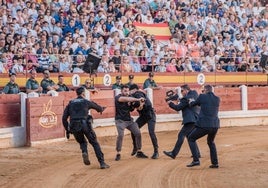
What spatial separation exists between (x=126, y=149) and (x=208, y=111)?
11.7 ft

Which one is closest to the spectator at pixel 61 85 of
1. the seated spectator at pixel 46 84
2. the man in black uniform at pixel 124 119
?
the seated spectator at pixel 46 84

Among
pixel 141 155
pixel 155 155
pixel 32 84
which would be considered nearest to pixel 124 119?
pixel 141 155

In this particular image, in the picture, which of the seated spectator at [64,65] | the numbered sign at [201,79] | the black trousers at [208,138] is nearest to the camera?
the black trousers at [208,138]

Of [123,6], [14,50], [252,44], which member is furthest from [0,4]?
[252,44]

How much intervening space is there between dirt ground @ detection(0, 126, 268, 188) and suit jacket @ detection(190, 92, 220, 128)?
0.79 meters

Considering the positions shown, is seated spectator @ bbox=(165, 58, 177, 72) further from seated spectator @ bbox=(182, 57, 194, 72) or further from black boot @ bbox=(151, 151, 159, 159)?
black boot @ bbox=(151, 151, 159, 159)

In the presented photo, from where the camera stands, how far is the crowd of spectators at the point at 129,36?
18438 millimetres

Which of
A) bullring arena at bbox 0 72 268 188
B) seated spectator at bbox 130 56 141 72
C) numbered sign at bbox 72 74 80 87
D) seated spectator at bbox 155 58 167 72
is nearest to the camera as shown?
bullring arena at bbox 0 72 268 188

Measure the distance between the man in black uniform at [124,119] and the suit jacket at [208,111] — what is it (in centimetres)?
153

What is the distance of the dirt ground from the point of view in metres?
10.4

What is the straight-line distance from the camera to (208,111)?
12008mm

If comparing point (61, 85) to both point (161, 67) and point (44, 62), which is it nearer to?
point (44, 62)

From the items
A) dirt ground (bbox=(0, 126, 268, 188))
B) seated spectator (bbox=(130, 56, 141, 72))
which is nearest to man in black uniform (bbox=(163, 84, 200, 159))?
dirt ground (bbox=(0, 126, 268, 188))

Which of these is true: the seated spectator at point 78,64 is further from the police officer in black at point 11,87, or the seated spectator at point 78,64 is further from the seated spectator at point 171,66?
the seated spectator at point 171,66
